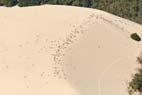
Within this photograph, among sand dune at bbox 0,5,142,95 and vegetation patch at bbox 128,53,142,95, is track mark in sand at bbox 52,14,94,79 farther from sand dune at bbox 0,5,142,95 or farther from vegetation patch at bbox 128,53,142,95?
vegetation patch at bbox 128,53,142,95

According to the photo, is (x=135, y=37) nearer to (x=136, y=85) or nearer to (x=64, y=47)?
(x=64, y=47)

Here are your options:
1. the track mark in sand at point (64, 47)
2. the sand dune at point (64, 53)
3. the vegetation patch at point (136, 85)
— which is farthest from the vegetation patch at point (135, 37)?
the vegetation patch at point (136, 85)

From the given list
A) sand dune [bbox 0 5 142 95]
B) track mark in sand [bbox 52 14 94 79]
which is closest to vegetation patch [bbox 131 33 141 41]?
sand dune [bbox 0 5 142 95]

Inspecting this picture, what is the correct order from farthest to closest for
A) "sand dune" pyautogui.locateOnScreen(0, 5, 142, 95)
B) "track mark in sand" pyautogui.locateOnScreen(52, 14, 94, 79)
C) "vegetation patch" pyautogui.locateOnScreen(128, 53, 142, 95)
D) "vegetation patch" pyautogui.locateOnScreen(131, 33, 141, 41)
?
"vegetation patch" pyautogui.locateOnScreen(131, 33, 141, 41), "track mark in sand" pyautogui.locateOnScreen(52, 14, 94, 79), "vegetation patch" pyautogui.locateOnScreen(128, 53, 142, 95), "sand dune" pyautogui.locateOnScreen(0, 5, 142, 95)

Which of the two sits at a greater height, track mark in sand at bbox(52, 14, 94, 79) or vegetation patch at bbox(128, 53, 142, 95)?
track mark in sand at bbox(52, 14, 94, 79)

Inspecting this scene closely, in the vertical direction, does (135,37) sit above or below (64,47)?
below

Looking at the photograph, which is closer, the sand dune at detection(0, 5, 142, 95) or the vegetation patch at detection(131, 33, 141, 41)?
the sand dune at detection(0, 5, 142, 95)

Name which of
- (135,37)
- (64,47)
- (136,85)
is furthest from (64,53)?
(135,37)

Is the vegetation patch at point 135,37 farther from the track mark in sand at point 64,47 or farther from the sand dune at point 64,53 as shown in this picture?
the track mark in sand at point 64,47

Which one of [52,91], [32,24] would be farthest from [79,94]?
[32,24]
